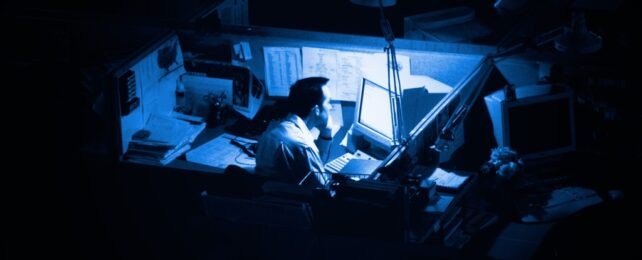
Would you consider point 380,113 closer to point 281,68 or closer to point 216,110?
point 281,68

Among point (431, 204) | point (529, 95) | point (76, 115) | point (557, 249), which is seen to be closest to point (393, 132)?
point (431, 204)

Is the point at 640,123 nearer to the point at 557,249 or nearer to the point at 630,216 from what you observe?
the point at 630,216

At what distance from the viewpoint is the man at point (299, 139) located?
3002mm

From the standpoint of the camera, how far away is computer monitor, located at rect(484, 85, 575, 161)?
296 centimetres

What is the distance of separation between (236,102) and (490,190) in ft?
4.83

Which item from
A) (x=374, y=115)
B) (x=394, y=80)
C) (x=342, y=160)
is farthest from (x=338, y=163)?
(x=394, y=80)

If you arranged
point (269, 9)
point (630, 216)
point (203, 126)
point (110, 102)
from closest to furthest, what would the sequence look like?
1. point (630, 216)
2. point (110, 102)
3. point (203, 126)
4. point (269, 9)

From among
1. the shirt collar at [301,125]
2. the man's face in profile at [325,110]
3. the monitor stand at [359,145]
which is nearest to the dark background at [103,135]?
the shirt collar at [301,125]

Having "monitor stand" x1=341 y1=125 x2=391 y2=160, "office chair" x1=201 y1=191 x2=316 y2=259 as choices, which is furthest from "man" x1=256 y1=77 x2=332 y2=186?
"office chair" x1=201 y1=191 x2=316 y2=259

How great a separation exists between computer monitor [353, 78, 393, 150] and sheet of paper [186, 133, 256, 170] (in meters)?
0.56

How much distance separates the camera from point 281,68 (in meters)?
3.62

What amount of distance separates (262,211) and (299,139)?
529mm

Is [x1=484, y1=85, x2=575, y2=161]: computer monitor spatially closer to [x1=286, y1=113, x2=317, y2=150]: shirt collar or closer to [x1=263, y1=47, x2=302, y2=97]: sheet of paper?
[x1=286, y1=113, x2=317, y2=150]: shirt collar

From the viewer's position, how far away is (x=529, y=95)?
120 inches
